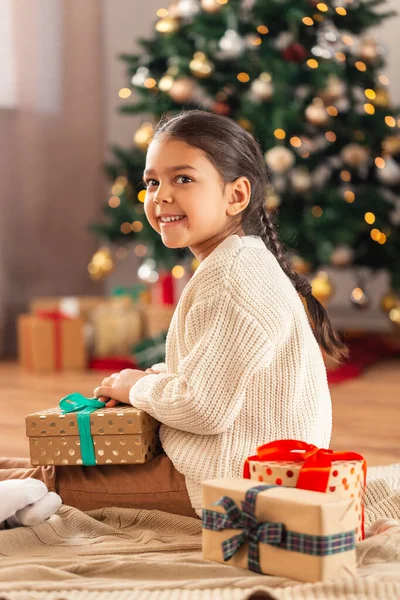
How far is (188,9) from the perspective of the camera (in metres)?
3.45

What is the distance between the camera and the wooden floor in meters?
2.29

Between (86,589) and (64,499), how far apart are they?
0.40m

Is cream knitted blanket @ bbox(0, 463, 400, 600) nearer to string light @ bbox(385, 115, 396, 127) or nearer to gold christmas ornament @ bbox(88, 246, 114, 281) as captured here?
string light @ bbox(385, 115, 396, 127)

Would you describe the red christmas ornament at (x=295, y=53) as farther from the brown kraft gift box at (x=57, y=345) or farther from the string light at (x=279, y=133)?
the brown kraft gift box at (x=57, y=345)

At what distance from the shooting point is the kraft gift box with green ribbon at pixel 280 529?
1201 mm

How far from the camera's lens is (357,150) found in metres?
3.45

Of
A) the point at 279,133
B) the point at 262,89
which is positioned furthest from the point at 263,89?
the point at 279,133

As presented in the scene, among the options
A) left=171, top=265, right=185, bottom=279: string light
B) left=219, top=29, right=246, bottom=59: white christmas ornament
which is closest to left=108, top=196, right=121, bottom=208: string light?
left=171, top=265, right=185, bottom=279: string light

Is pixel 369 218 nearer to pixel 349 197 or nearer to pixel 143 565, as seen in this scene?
pixel 349 197

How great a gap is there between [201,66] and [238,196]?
6.19 ft

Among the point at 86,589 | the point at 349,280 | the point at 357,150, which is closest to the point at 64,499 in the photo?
the point at 86,589

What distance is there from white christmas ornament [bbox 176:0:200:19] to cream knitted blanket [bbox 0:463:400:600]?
2274 millimetres

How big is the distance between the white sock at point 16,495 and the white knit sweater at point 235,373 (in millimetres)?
208

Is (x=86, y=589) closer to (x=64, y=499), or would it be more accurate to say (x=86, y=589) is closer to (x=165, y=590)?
(x=165, y=590)
